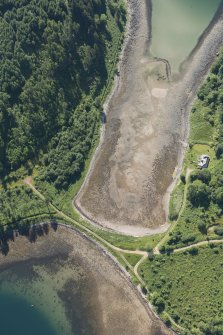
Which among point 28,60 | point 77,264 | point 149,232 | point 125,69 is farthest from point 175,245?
point 28,60

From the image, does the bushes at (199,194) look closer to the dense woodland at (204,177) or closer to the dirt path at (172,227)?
the dense woodland at (204,177)

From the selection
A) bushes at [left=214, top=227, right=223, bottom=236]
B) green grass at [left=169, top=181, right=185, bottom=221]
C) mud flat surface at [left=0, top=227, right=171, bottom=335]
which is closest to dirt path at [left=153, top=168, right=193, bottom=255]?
green grass at [left=169, top=181, right=185, bottom=221]

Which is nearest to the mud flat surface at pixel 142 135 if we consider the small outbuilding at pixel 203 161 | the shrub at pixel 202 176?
the shrub at pixel 202 176

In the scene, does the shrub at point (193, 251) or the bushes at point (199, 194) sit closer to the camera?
the shrub at point (193, 251)

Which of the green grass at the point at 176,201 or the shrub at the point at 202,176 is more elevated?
the shrub at the point at 202,176

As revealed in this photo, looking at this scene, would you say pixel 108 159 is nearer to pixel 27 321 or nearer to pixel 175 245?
pixel 175 245
